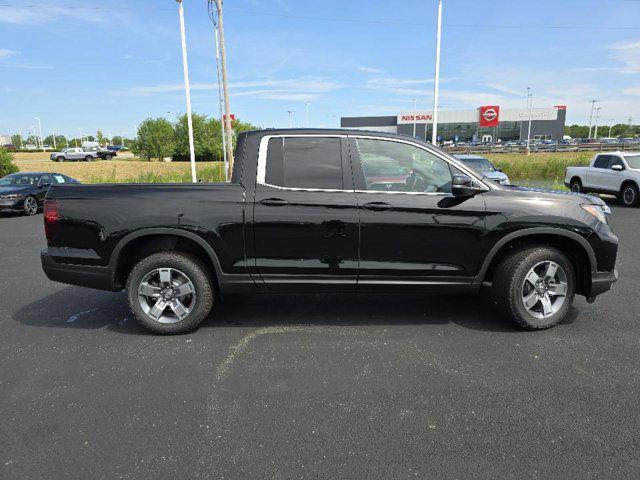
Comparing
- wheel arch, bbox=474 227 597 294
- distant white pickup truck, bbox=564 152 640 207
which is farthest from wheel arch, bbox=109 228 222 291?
distant white pickup truck, bbox=564 152 640 207

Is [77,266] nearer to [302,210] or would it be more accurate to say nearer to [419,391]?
[302,210]

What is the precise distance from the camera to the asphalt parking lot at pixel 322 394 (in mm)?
2523

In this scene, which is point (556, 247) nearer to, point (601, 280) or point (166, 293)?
point (601, 280)

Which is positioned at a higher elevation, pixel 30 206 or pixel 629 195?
pixel 629 195

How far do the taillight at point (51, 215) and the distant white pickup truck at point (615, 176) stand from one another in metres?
15.5

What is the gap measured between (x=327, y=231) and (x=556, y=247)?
89.0 inches

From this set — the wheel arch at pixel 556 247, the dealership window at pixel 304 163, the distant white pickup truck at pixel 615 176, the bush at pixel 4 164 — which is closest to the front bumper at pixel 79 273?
the dealership window at pixel 304 163

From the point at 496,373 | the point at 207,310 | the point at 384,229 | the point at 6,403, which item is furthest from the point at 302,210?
the point at 6,403

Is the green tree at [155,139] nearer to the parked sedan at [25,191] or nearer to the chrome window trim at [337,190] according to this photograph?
the parked sedan at [25,191]

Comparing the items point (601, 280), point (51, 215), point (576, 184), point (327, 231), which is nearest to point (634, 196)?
point (576, 184)

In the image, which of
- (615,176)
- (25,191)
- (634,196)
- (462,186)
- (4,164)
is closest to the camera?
(462,186)

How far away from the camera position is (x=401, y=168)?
425cm

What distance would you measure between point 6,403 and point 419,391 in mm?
2906

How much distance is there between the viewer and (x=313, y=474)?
242 centimetres
